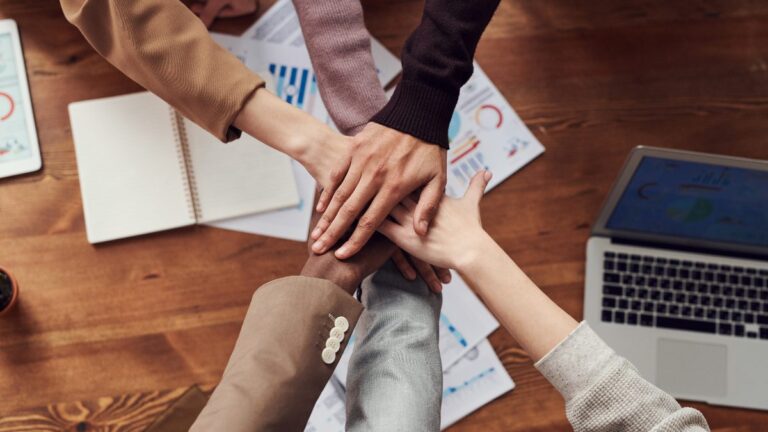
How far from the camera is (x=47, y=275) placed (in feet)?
3.57

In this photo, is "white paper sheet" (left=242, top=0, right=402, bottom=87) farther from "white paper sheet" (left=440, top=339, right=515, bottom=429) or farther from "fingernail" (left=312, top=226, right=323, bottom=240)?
"white paper sheet" (left=440, top=339, right=515, bottom=429)

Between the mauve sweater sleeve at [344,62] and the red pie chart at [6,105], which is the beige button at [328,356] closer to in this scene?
the mauve sweater sleeve at [344,62]

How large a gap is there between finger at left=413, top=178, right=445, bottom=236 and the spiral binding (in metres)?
0.36

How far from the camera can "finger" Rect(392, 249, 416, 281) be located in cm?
99

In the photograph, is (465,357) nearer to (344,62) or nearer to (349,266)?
(349,266)

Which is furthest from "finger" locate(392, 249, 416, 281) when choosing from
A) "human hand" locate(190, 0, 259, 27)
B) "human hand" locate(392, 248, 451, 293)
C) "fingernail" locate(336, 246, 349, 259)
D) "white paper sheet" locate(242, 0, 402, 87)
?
"human hand" locate(190, 0, 259, 27)

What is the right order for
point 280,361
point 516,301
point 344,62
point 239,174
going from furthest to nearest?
point 239,174 → point 344,62 → point 516,301 → point 280,361

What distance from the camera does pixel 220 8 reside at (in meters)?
1.15

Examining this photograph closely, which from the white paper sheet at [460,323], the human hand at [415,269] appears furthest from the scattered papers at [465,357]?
the human hand at [415,269]

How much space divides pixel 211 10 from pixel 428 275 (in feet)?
1.82

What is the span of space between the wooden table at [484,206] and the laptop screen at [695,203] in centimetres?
13

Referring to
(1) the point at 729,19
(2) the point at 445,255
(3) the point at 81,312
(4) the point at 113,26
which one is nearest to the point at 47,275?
(3) the point at 81,312

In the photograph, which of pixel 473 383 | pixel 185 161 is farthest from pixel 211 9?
pixel 473 383

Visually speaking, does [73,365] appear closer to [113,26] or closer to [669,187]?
[113,26]
